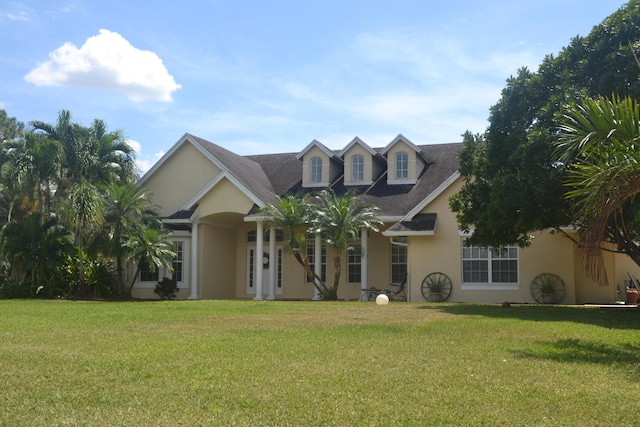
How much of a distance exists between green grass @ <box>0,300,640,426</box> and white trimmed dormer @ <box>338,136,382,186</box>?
15295 mm

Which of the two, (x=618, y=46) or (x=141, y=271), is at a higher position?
(x=618, y=46)

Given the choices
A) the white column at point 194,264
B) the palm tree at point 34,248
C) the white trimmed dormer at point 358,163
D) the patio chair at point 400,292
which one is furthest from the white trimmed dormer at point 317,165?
the palm tree at point 34,248

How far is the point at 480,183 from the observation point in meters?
20.5

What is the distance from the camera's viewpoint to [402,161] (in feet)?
95.9

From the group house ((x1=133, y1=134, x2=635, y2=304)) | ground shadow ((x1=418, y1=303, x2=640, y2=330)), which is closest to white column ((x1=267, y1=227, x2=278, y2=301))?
house ((x1=133, y1=134, x2=635, y2=304))

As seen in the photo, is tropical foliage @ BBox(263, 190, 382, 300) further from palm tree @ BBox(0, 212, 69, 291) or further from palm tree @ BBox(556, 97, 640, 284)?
palm tree @ BBox(556, 97, 640, 284)

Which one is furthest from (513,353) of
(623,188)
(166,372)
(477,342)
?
(166,372)

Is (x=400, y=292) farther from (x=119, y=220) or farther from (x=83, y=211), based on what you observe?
(x=83, y=211)

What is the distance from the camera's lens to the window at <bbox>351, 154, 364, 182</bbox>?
29.8m

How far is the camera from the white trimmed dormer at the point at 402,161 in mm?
28891

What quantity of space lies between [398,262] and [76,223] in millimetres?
12921

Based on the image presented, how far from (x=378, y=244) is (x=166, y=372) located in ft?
66.7

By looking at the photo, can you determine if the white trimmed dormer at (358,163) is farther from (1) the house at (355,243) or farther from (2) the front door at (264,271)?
(2) the front door at (264,271)

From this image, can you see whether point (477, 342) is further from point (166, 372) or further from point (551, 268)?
point (551, 268)
